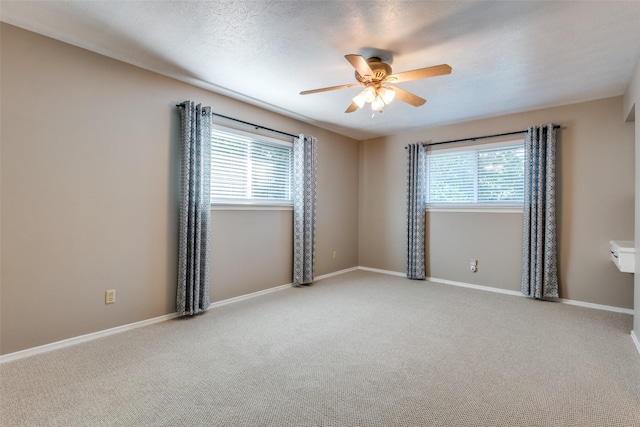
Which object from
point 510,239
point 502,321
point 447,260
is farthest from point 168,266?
point 510,239

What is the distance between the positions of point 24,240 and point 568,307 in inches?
214

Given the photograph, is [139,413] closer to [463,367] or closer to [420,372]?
[420,372]

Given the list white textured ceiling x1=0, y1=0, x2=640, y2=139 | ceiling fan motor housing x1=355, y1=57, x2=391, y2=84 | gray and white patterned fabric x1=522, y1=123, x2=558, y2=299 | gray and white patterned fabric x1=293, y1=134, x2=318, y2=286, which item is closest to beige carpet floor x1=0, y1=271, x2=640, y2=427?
gray and white patterned fabric x1=522, y1=123, x2=558, y2=299

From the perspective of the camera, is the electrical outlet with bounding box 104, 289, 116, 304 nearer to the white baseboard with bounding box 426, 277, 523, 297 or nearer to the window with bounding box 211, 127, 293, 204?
the window with bounding box 211, 127, 293, 204

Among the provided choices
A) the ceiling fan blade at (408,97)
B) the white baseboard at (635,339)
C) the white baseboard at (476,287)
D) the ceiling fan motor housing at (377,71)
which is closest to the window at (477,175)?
the white baseboard at (476,287)

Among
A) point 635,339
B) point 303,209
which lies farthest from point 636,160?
point 303,209

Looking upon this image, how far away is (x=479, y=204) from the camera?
466 centimetres

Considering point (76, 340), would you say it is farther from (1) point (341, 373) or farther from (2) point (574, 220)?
(2) point (574, 220)

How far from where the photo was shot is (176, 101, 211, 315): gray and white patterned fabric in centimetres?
324

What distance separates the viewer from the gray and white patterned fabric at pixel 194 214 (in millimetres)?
3238

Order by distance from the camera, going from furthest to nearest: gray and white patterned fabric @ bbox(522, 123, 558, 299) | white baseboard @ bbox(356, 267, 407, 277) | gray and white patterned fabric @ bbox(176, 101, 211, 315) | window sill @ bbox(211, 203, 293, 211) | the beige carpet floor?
white baseboard @ bbox(356, 267, 407, 277)
gray and white patterned fabric @ bbox(522, 123, 558, 299)
window sill @ bbox(211, 203, 293, 211)
gray and white patterned fabric @ bbox(176, 101, 211, 315)
the beige carpet floor

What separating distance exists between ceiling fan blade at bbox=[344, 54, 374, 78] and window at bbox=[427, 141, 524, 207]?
2816mm

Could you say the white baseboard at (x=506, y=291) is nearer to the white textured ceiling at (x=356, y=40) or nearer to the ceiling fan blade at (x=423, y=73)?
the white textured ceiling at (x=356, y=40)

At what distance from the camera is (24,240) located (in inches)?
94.0
